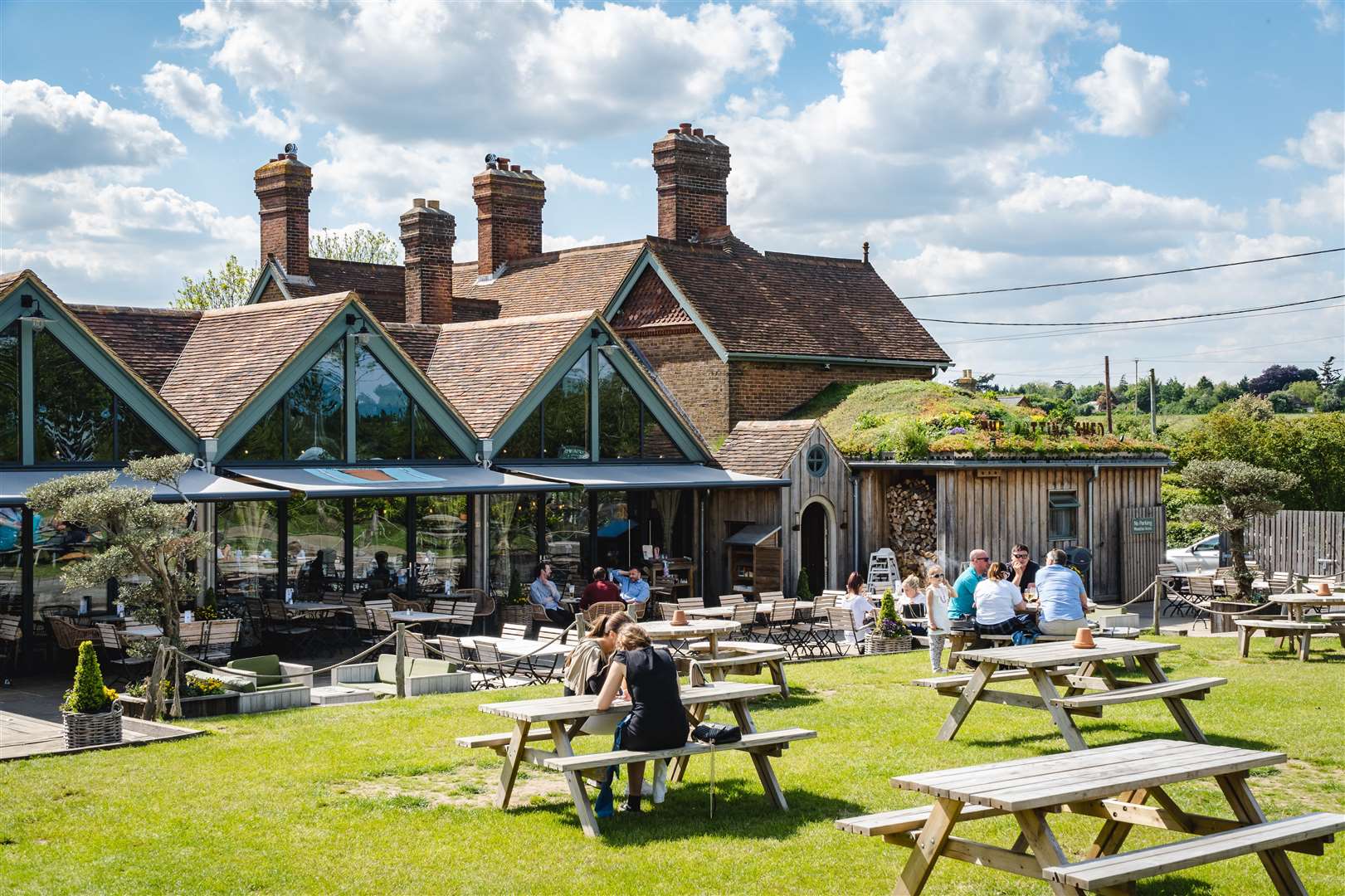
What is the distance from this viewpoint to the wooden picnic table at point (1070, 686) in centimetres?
1152

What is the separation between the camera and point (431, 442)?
2278 cm

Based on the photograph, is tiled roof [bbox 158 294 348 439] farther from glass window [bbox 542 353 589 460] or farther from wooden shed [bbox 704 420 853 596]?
wooden shed [bbox 704 420 853 596]

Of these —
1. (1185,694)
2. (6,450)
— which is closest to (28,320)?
(6,450)

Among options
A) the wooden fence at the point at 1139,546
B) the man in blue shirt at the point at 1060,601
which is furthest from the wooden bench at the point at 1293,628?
the wooden fence at the point at 1139,546

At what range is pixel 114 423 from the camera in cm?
1970

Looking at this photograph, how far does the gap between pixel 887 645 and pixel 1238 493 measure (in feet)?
22.1

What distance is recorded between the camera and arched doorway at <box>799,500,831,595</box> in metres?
25.8

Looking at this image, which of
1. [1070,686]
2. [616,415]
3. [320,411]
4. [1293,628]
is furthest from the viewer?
[616,415]

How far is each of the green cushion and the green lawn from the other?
1.59 m

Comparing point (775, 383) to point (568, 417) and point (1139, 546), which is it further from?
point (1139, 546)

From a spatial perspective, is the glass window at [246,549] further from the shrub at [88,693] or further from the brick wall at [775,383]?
the brick wall at [775,383]

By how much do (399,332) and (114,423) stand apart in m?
7.94

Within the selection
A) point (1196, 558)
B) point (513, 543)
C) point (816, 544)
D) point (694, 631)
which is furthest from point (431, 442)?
point (1196, 558)

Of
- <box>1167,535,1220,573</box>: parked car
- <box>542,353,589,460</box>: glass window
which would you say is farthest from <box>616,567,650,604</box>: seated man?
<box>1167,535,1220,573</box>: parked car
